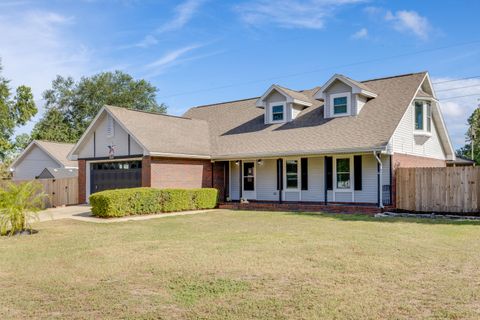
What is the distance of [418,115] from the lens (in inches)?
855

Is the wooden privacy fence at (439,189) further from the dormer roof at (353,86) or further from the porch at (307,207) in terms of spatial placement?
the dormer roof at (353,86)

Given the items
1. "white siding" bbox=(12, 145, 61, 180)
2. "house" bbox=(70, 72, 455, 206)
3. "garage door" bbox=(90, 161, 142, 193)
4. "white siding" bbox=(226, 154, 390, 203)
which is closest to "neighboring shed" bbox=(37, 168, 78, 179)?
"white siding" bbox=(12, 145, 61, 180)

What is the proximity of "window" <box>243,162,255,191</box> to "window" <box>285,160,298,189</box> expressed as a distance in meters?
2.12

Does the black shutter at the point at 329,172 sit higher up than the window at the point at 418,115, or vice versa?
the window at the point at 418,115

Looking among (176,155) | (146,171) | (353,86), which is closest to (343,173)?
(353,86)

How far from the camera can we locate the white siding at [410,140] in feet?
66.4

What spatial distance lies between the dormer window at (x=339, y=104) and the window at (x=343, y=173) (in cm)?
260

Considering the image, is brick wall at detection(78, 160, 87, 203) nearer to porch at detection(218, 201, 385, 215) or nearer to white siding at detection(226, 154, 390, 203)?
porch at detection(218, 201, 385, 215)

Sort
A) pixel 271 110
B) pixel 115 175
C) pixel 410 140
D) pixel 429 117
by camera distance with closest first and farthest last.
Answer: pixel 410 140 → pixel 429 117 → pixel 115 175 → pixel 271 110

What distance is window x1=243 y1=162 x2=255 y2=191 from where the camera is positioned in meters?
24.3

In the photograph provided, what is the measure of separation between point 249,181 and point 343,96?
676 centimetres

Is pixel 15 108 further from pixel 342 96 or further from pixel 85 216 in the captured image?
pixel 342 96

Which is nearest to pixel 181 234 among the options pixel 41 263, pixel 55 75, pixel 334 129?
pixel 41 263

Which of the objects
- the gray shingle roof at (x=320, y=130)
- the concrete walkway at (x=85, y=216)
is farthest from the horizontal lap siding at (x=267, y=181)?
the concrete walkway at (x=85, y=216)
